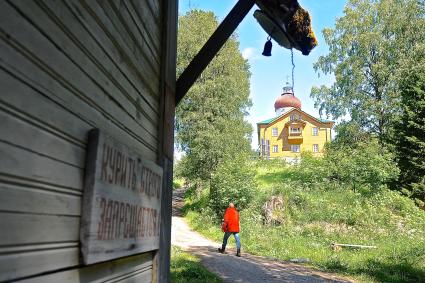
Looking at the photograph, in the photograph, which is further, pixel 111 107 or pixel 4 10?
pixel 111 107

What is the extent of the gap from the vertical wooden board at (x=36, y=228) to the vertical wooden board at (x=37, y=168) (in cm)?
15

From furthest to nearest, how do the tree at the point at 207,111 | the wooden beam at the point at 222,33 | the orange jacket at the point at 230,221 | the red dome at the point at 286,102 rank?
the red dome at the point at 286,102 < the tree at the point at 207,111 < the orange jacket at the point at 230,221 < the wooden beam at the point at 222,33

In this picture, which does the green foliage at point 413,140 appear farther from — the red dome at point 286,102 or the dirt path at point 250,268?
the red dome at point 286,102

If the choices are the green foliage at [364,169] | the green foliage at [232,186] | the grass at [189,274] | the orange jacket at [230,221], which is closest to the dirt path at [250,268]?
the grass at [189,274]

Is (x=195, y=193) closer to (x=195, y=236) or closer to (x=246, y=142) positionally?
(x=246, y=142)

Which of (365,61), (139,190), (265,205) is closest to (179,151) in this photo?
(265,205)

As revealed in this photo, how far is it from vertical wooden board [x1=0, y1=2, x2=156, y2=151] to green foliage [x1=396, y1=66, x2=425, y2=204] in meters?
23.1

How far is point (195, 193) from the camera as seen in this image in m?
30.4

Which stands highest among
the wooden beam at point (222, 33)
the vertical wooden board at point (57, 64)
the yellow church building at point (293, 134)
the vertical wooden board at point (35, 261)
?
the yellow church building at point (293, 134)

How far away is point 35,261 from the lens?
177cm

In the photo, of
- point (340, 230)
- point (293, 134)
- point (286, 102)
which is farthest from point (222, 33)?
point (286, 102)

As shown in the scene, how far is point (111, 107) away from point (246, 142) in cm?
2948

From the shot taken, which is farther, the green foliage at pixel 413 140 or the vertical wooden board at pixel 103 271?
the green foliage at pixel 413 140

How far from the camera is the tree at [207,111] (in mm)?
28422
